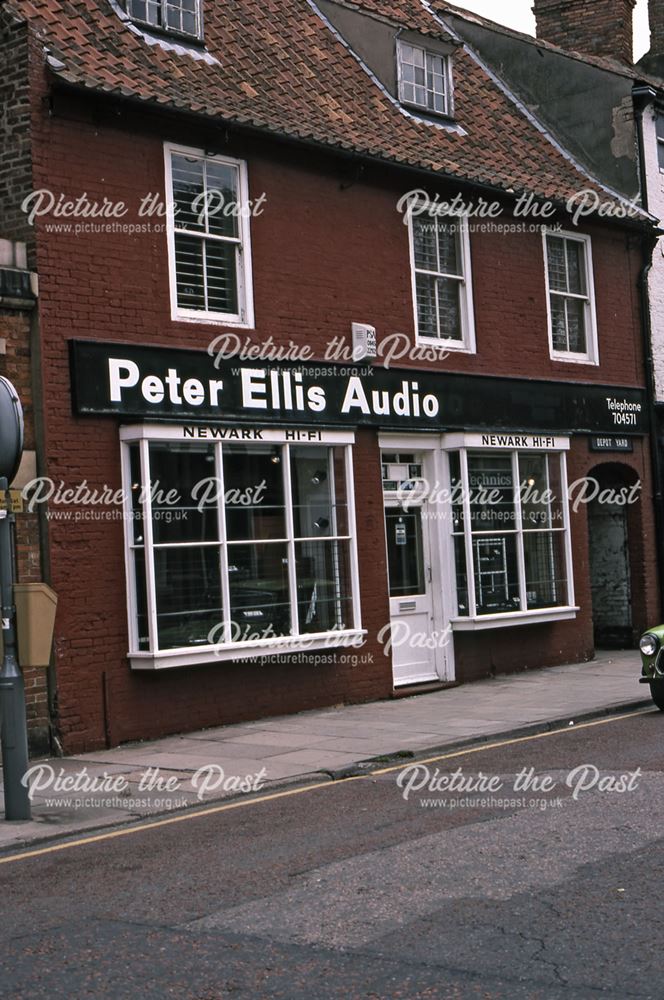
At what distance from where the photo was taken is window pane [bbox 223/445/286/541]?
1378cm

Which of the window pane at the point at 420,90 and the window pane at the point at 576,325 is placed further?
the window pane at the point at 576,325

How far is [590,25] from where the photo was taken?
23.6 m

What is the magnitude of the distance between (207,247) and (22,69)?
2.68 m

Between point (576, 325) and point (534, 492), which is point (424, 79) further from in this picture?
point (534, 492)

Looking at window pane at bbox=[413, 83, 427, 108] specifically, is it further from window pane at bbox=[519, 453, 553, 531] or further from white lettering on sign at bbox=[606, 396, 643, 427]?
window pane at bbox=[519, 453, 553, 531]

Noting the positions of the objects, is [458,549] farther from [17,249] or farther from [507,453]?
[17,249]

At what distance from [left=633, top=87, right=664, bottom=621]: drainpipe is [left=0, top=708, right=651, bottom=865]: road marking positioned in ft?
25.0

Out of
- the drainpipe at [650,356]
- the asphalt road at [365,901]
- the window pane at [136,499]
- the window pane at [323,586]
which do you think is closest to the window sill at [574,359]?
the drainpipe at [650,356]

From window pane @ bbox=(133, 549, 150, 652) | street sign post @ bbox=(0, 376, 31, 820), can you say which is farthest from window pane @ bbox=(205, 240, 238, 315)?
street sign post @ bbox=(0, 376, 31, 820)

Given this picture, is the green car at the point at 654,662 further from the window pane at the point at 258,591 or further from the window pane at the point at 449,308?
the window pane at the point at 449,308

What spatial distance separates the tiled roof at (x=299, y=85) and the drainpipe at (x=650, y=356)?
1223 mm

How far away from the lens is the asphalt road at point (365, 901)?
212 inches

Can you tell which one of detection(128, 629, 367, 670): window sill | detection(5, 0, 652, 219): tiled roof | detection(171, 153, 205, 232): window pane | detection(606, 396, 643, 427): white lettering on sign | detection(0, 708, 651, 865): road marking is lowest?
detection(0, 708, 651, 865): road marking

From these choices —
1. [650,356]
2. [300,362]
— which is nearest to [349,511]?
[300,362]
